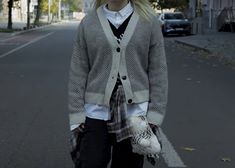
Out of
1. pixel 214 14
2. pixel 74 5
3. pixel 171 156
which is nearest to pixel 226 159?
pixel 171 156

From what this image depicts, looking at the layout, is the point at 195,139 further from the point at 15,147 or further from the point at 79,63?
the point at 79,63

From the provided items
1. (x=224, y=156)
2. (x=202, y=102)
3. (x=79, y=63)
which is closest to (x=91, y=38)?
(x=79, y=63)

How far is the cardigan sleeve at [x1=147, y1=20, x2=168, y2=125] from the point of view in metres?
3.53

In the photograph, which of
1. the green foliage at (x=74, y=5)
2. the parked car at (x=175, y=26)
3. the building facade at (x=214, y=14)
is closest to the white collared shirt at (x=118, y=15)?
the parked car at (x=175, y=26)

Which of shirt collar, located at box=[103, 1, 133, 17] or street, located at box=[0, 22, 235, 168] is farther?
street, located at box=[0, 22, 235, 168]

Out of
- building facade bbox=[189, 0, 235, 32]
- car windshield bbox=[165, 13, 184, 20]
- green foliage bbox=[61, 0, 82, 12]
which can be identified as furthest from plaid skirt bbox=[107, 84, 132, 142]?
green foliage bbox=[61, 0, 82, 12]

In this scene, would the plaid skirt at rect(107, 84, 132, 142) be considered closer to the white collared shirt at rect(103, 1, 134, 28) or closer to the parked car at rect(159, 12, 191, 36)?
the white collared shirt at rect(103, 1, 134, 28)

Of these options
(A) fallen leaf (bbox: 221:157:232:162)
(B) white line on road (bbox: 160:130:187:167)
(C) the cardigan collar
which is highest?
Result: (C) the cardigan collar

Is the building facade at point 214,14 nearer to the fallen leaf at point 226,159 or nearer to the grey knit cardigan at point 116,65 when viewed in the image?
the fallen leaf at point 226,159

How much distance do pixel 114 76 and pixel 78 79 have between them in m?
0.22

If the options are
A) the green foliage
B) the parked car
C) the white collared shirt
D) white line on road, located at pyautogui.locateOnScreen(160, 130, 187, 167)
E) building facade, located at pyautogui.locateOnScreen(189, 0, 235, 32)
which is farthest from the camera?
the green foliage

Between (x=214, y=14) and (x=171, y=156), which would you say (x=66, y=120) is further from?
(x=214, y=14)

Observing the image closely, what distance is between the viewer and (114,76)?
347 centimetres

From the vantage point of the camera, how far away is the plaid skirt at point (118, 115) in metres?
3.47
